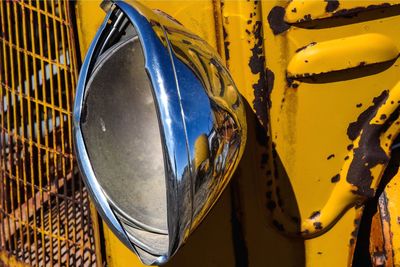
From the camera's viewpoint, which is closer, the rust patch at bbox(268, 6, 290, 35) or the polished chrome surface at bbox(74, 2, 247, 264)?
the polished chrome surface at bbox(74, 2, 247, 264)

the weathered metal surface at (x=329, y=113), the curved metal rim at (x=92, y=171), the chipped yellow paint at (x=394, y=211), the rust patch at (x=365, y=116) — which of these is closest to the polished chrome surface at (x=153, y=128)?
the curved metal rim at (x=92, y=171)

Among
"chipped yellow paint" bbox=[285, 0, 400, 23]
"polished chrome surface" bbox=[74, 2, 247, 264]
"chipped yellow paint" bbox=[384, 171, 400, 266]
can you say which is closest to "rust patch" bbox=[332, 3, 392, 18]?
"chipped yellow paint" bbox=[285, 0, 400, 23]

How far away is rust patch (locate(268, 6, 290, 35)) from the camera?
45.3 inches

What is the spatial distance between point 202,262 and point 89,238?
Answer: 1.14ft

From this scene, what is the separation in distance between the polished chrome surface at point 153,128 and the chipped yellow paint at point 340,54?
17 cm

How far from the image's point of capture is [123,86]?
1.16 m

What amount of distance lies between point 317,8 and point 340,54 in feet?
0.34

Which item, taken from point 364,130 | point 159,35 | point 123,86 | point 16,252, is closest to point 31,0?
point 123,86

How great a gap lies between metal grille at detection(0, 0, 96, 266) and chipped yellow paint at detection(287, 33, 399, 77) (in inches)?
21.0

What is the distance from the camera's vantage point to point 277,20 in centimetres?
115

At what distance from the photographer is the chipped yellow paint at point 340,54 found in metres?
1.16

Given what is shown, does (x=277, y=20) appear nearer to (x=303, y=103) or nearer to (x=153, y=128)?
(x=303, y=103)

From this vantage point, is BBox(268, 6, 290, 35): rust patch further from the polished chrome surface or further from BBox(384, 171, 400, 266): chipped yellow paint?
BBox(384, 171, 400, 266): chipped yellow paint

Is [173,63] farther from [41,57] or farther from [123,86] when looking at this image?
[41,57]
